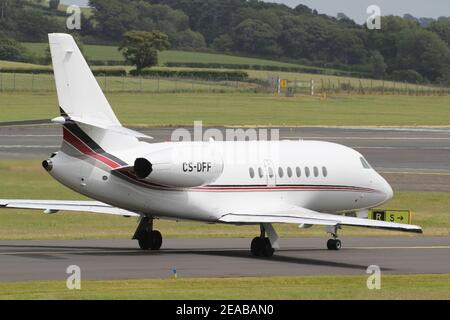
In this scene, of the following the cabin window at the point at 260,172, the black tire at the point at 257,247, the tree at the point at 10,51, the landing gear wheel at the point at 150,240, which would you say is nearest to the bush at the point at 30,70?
the tree at the point at 10,51

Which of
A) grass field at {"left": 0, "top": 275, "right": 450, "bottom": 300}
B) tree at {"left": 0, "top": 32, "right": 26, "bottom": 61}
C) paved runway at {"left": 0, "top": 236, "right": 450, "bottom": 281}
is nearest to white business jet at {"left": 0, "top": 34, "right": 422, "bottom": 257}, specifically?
paved runway at {"left": 0, "top": 236, "right": 450, "bottom": 281}

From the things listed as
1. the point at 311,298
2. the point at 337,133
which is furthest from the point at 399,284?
the point at 337,133

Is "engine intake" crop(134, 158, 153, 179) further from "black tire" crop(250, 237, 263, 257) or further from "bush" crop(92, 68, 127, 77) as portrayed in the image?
"bush" crop(92, 68, 127, 77)

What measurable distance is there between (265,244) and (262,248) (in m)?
0.15

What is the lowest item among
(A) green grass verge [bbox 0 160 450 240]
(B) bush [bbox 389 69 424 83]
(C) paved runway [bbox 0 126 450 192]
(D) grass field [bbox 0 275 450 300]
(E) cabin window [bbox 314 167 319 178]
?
(B) bush [bbox 389 69 424 83]

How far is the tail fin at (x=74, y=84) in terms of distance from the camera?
3675 cm

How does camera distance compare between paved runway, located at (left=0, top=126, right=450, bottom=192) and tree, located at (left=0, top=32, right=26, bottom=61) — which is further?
tree, located at (left=0, top=32, right=26, bottom=61)

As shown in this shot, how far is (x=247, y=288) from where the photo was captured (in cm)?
3136

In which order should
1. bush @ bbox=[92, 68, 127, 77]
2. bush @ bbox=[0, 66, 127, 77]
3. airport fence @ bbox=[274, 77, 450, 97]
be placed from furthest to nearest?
bush @ bbox=[92, 68, 127, 77]
bush @ bbox=[0, 66, 127, 77]
airport fence @ bbox=[274, 77, 450, 97]

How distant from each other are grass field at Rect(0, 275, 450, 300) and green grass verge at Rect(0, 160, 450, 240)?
12.8m

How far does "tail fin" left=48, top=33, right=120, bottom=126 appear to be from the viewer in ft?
121

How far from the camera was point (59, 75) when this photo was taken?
36.8m

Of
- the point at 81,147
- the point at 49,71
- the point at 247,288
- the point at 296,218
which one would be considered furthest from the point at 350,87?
the point at 247,288
